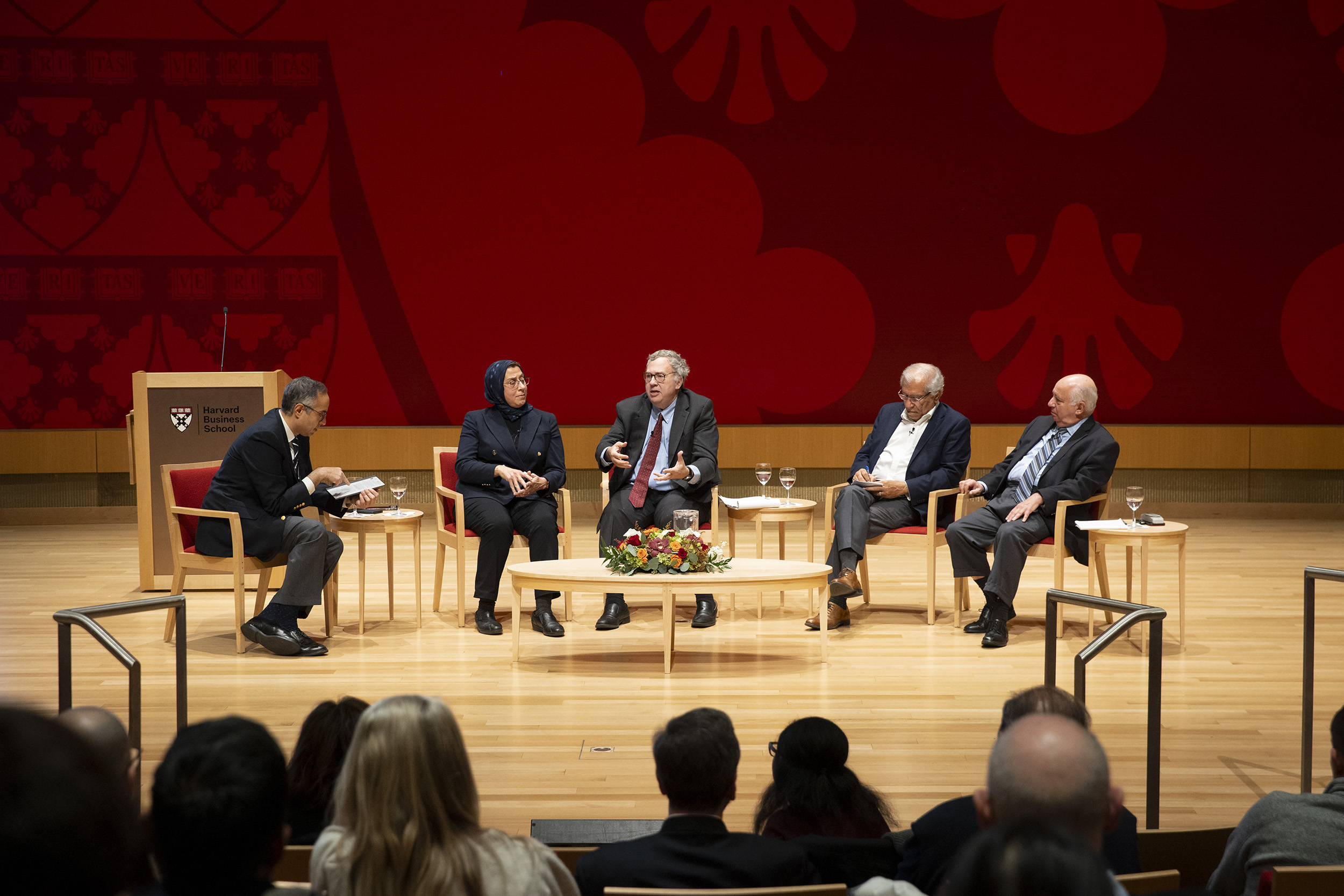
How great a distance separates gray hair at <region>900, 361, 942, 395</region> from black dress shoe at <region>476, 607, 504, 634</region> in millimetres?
2183

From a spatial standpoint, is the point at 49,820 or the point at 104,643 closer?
the point at 49,820

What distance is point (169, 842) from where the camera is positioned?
129 centimetres

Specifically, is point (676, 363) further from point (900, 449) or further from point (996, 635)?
point (996, 635)

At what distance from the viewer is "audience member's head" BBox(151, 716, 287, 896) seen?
1.29 meters

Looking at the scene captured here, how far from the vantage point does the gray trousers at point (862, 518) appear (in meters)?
5.28

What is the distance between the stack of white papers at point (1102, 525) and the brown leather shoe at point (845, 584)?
3.13 feet

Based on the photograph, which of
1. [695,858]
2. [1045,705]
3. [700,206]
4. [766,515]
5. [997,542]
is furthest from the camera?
[700,206]

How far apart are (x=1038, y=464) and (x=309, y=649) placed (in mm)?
3266

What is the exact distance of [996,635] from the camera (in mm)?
4855

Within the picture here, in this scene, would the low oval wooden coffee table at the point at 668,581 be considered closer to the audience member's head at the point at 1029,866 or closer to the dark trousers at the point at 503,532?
the dark trousers at the point at 503,532

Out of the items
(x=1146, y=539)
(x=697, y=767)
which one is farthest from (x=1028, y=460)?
(x=697, y=767)

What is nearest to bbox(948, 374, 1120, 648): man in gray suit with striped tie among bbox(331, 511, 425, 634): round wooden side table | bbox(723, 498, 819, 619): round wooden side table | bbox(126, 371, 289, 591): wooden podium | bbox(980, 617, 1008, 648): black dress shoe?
bbox(980, 617, 1008, 648): black dress shoe

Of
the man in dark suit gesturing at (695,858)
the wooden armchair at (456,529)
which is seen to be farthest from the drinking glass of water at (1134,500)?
the man in dark suit gesturing at (695,858)

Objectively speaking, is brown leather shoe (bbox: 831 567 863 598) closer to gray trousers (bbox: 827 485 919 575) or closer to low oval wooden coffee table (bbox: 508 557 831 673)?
gray trousers (bbox: 827 485 919 575)
